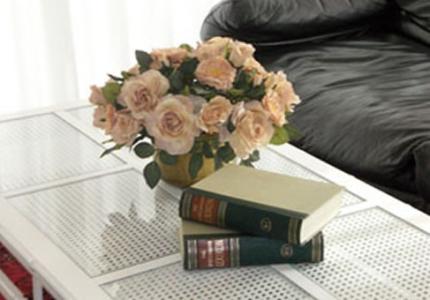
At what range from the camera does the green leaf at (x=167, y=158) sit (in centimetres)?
147

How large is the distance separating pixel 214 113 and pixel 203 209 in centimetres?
18

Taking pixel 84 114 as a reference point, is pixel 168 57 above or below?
above

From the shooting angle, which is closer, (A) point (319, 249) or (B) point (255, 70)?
(A) point (319, 249)

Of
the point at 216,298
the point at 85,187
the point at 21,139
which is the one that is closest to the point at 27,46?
the point at 21,139

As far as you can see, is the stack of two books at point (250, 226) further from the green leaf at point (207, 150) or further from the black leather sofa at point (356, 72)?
the black leather sofa at point (356, 72)

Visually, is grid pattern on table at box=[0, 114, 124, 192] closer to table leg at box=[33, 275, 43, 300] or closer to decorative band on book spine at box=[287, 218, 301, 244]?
table leg at box=[33, 275, 43, 300]

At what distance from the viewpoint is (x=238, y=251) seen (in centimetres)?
129

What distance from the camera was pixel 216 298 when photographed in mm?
1239

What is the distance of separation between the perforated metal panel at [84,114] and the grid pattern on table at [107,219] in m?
0.28

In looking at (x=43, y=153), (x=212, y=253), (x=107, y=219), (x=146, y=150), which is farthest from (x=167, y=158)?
(x=43, y=153)

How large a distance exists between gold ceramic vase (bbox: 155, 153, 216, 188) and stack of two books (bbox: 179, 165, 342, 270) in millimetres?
174

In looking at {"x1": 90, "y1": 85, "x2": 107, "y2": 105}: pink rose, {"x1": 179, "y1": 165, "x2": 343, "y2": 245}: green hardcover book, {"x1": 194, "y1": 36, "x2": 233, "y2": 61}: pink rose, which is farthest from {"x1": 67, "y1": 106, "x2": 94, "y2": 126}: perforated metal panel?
{"x1": 179, "y1": 165, "x2": 343, "y2": 245}: green hardcover book

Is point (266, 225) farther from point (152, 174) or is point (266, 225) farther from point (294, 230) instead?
point (152, 174)

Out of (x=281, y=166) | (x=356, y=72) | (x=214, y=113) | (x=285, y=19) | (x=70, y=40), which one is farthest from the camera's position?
(x=70, y=40)
